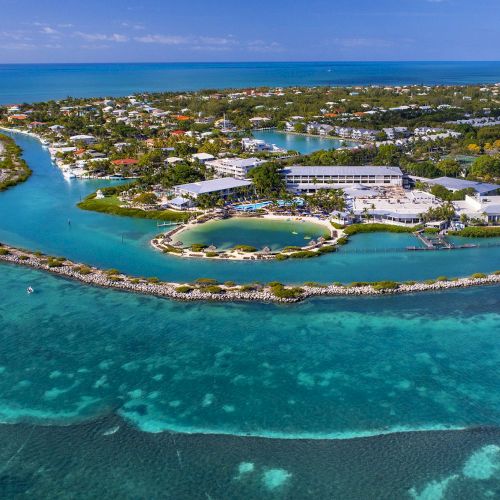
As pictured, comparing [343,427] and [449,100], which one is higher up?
[449,100]

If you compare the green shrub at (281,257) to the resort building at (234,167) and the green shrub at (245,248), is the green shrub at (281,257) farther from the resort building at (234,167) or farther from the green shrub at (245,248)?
the resort building at (234,167)

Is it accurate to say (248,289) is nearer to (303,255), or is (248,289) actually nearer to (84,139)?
(303,255)

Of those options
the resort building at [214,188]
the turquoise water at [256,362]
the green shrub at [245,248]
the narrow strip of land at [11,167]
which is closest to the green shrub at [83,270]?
the turquoise water at [256,362]

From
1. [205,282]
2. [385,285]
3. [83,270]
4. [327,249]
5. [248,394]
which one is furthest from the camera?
[327,249]

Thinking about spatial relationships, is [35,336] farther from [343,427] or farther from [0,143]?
[0,143]

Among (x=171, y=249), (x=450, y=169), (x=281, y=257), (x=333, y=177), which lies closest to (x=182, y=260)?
(x=171, y=249)

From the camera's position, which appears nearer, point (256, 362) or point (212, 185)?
point (256, 362)

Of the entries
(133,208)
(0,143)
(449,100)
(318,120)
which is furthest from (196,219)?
(449,100)

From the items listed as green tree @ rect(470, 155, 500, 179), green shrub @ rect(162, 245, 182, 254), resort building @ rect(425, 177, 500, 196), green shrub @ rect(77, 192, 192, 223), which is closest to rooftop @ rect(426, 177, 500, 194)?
resort building @ rect(425, 177, 500, 196)
